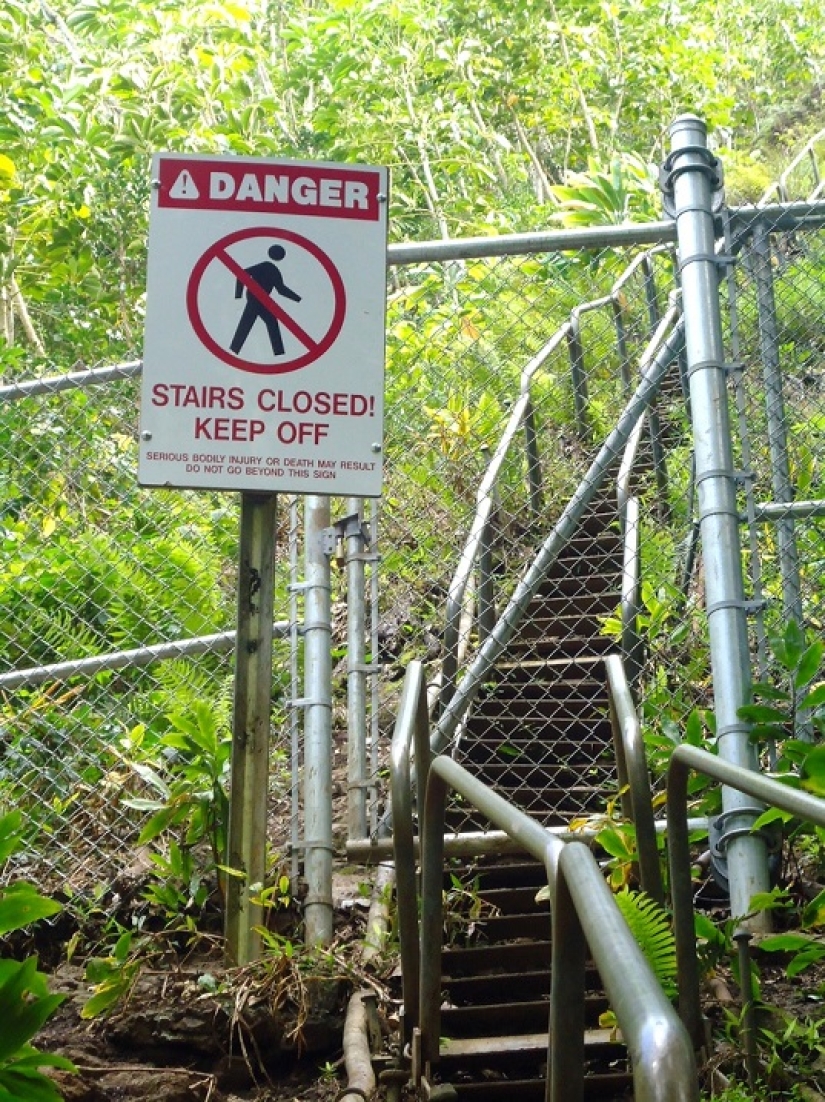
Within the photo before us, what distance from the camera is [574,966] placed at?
1680 millimetres

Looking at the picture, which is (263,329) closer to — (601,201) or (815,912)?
(815,912)

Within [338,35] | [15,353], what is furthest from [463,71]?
[15,353]

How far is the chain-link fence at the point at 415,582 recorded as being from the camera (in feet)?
13.9

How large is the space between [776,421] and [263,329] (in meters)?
1.93

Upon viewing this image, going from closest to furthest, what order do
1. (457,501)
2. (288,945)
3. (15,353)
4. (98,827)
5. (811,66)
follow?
(288,945)
(98,827)
(457,501)
(15,353)
(811,66)

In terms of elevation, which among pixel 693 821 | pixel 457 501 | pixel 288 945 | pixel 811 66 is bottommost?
pixel 288 945

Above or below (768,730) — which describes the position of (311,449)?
above

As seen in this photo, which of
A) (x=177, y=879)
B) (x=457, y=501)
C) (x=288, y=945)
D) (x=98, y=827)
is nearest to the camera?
(x=288, y=945)

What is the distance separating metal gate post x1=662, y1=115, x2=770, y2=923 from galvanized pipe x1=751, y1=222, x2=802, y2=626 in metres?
0.20

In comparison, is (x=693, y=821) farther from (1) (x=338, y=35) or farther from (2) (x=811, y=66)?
(2) (x=811, y=66)

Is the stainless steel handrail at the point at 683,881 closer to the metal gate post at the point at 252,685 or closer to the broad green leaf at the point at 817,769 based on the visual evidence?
the broad green leaf at the point at 817,769

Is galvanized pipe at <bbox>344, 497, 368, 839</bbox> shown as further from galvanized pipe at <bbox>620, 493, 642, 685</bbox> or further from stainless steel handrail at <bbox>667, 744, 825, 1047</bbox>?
stainless steel handrail at <bbox>667, 744, 825, 1047</bbox>

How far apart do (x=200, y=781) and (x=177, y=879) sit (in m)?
0.30

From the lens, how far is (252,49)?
521 inches
